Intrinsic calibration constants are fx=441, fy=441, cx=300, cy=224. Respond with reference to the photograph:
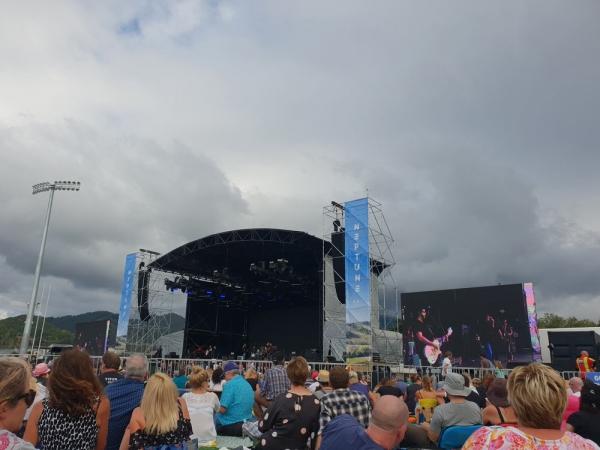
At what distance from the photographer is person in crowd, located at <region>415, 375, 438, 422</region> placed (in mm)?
5314

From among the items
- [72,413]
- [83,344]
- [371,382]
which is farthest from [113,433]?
[83,344]

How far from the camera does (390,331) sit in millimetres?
16969

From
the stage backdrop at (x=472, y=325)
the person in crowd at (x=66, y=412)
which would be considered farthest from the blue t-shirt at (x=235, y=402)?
the stage backdrop at (x=472, y=325)

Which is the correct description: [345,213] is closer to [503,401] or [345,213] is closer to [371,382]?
[371,382]

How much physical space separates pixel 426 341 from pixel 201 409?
47.8ft

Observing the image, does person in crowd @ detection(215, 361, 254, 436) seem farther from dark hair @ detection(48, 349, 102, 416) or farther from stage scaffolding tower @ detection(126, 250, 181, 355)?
stage scaffolding tower @ detection(126, 250, 181, 355)

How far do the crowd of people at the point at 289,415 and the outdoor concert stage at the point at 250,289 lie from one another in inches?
525

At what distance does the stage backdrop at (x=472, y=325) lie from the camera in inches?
607

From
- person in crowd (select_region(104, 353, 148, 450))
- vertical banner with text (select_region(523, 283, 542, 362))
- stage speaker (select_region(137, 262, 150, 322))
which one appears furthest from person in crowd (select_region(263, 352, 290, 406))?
stage speaker (select_region(137, 262, 150, 322))

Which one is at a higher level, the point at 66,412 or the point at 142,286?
the point at 142,286

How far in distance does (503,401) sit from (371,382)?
10.5 m

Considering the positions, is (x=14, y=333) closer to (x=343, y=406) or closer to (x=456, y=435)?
(x=343, y=406)

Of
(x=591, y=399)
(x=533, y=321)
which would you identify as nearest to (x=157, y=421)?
(x=591, y=399)

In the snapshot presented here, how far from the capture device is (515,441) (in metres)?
1.60
